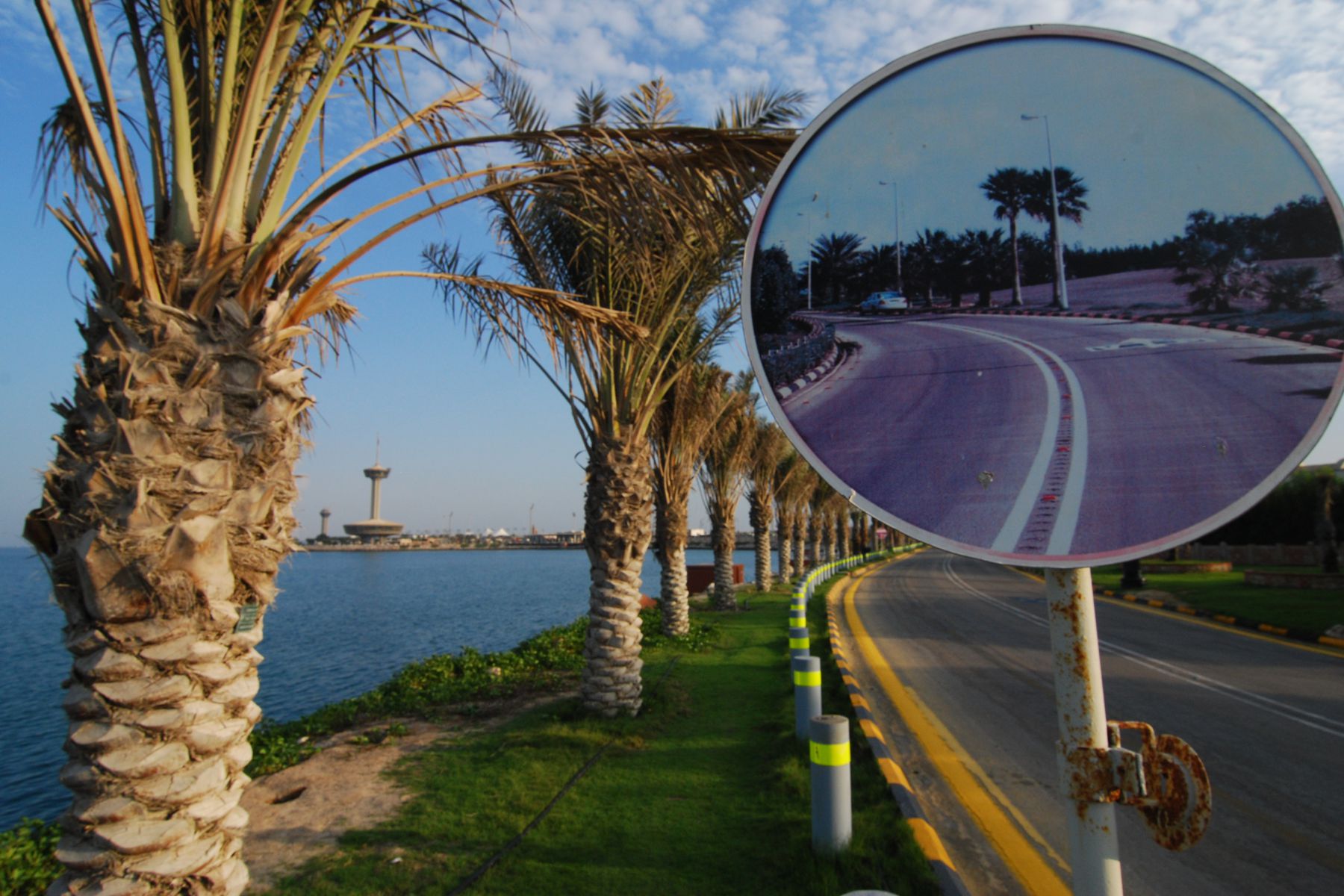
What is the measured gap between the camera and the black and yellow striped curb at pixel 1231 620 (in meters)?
13.3

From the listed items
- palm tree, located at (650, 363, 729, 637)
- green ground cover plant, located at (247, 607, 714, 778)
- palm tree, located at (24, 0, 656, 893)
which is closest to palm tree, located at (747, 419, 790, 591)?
palm tree, located at (650, 363, 729, 637)

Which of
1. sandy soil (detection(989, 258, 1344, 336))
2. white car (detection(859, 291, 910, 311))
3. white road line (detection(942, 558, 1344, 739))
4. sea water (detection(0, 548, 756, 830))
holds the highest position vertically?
white car (detection(859, 291, 910, 311))

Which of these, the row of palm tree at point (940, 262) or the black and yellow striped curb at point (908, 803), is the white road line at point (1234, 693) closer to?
the black and yellow striped curb at point (908, 803)

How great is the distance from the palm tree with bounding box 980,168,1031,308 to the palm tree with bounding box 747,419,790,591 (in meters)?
22.6

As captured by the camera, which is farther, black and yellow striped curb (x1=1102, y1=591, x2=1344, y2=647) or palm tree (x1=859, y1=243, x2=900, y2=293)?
black and yellow striped curb (x1=1102, y1=591, x2=1344, y2=647)

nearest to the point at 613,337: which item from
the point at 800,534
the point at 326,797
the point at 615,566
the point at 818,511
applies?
the point at 615,566

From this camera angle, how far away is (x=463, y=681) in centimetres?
995

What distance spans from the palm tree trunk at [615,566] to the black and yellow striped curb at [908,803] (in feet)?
8.16

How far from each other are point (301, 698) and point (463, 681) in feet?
19.8

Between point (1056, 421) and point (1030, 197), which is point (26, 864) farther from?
→ point (1030, 197)

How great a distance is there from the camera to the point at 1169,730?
7570 mm

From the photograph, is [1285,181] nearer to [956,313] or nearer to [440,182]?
[956,313]

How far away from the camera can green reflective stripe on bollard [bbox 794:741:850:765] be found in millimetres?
4477

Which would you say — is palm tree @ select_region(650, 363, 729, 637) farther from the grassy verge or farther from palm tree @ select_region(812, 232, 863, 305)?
palm tree @ select_region(812, 232, 863, 305)
